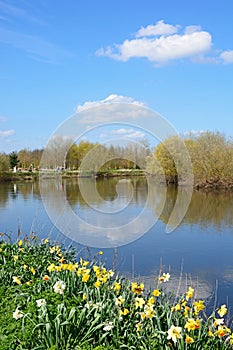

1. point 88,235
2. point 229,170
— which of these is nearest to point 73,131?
point 88,235

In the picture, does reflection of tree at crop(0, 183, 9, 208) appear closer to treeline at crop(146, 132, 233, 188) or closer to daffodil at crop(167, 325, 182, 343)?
treeline at crop(146, 132, 233, 188)

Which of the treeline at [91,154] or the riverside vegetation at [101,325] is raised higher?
the treeline at [91,154]

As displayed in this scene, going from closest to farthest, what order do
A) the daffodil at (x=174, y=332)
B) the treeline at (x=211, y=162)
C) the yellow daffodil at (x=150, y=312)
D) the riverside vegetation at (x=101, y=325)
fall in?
1. the daffodil at (x=174, y=332)
2. the riverside vegetation at (x=101, y=325)
3. the yellow daffodil at (x=150, y=312)
4. the treeline at (x=211, y=162)

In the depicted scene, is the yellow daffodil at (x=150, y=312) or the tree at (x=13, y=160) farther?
the tree at (x=13, y=160)

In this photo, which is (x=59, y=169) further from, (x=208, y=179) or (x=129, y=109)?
(x=208, y=179)

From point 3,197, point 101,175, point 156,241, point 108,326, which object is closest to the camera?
point 108,326

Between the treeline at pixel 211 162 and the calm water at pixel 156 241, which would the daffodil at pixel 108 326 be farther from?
the treeline at pixel 211 162

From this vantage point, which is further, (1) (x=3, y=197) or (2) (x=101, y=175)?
(1) (x=3, y=197)

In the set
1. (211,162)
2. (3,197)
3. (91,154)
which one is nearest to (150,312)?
(91,154)

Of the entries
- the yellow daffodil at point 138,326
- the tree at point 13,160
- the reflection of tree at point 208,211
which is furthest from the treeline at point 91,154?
the tree at point 13,160

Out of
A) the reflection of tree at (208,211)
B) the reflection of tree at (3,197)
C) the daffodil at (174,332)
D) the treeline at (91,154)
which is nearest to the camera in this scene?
the daffodil at (174,332)

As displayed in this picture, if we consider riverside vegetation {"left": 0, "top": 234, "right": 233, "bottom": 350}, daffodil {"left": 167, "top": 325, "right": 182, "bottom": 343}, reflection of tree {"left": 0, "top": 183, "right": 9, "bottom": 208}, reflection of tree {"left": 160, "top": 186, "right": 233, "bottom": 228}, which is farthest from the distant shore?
daffodil {"left": 167, "top": 325, "right": 182, "bottom": 343}

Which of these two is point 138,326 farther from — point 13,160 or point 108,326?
point 13,160

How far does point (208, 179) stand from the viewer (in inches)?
1180
